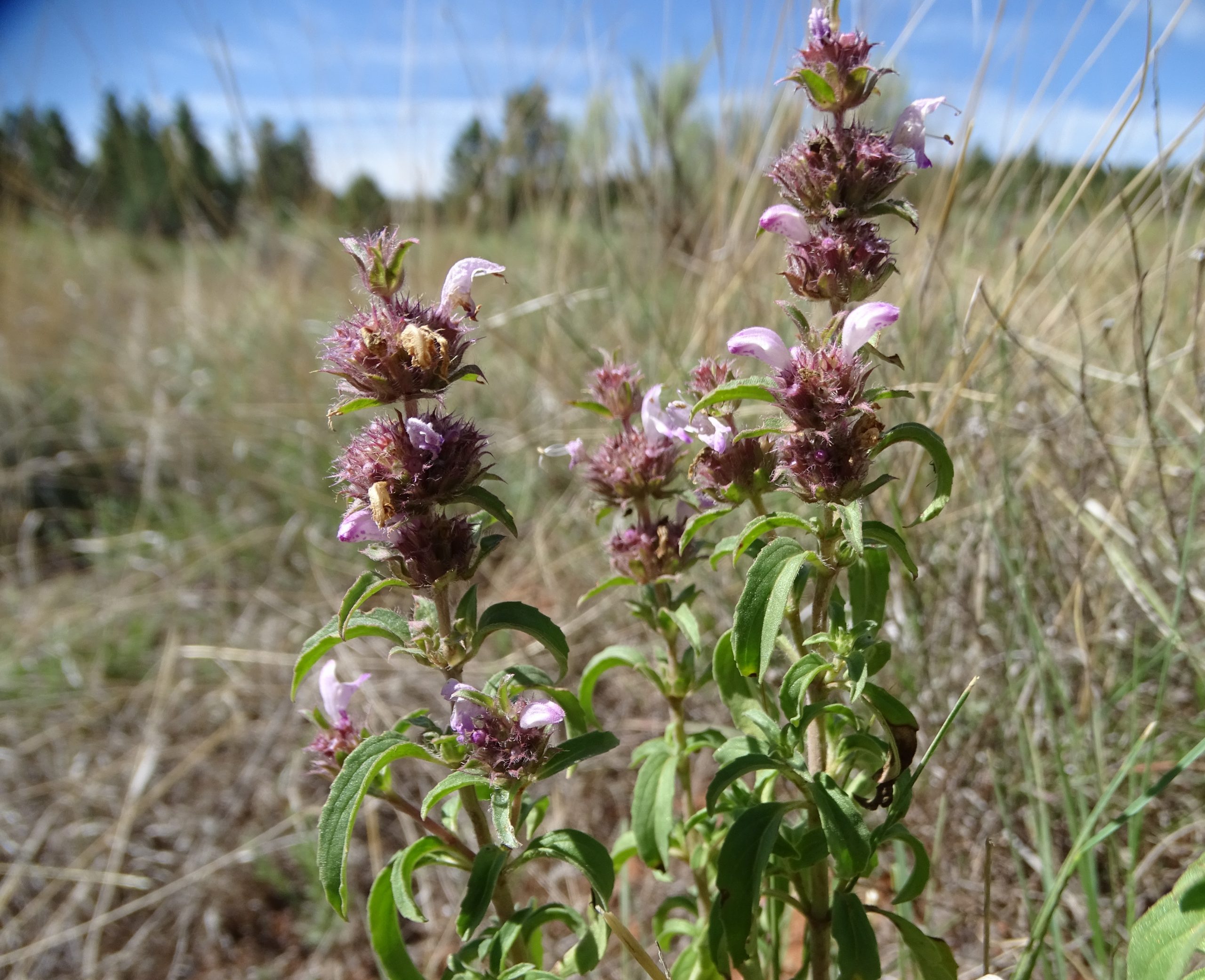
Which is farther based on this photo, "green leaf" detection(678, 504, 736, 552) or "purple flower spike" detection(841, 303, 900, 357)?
"green leaf" detection(678, 504, 736, 552)

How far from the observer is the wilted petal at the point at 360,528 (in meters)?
1.07

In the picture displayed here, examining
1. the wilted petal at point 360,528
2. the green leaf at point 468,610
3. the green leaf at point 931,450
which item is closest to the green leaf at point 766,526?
the green leaf at point 931,450

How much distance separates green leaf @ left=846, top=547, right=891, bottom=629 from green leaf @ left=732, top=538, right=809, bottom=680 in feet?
0.61

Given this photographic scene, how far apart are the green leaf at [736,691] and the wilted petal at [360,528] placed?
0.50 metres

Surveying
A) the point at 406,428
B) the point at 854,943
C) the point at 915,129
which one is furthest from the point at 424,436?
the point at 854,943

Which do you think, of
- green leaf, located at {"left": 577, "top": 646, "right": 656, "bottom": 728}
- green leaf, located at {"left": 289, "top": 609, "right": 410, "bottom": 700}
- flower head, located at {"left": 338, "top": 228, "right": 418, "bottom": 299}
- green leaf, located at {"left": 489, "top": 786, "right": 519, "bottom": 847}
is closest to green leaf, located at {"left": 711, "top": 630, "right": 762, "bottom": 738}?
green leaf, located at {"left": 577, "top": 646, "right": 656, "bottom": 728}

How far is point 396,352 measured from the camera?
1018mm

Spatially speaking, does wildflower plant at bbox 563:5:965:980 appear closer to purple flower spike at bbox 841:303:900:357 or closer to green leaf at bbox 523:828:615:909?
purple flower spike at bbox 841:303:900:357

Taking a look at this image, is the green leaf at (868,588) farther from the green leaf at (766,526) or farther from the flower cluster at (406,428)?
the flower cluster at (406,428)

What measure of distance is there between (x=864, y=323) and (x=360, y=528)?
684 millimetres

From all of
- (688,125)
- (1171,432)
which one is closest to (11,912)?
(1171,432)

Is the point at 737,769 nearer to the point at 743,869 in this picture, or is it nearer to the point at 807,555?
the point at 743,869

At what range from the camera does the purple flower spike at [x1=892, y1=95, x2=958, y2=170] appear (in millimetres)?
1082

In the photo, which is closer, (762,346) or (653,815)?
(762,346)
